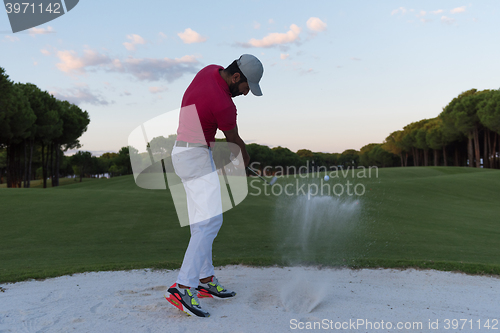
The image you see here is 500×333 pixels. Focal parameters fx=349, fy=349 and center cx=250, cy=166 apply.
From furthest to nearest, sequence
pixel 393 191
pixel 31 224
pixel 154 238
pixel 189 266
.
Result: pixel 393 191, pixel 31 224, pixel 154 238, pixel 189 266

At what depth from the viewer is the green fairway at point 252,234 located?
18.6ft

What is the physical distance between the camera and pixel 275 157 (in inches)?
3036

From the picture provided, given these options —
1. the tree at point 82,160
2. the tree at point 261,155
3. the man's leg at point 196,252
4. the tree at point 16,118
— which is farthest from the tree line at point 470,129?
the tree at point 82,160

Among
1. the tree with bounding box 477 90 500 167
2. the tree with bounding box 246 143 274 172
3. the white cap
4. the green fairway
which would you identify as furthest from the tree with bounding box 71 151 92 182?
the white cap

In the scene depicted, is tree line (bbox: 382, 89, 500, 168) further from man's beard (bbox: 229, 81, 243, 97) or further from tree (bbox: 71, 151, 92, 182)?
tree (bbox: 71, 151, 92, 182)

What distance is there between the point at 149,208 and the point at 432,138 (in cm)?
5521

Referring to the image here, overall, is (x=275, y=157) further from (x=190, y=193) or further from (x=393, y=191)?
(x=190, y=193)

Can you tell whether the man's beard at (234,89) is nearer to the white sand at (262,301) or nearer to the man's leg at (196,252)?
the man's leg at (196,252)

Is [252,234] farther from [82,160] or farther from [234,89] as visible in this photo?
[82,160]

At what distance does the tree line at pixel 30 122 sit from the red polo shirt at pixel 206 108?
83.8ft

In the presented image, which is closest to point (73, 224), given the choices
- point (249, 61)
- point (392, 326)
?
point (249, 61)

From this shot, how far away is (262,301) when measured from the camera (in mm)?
3744

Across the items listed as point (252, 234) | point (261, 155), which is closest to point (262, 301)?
point (252, 234)

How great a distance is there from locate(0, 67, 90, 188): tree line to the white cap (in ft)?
85.0
